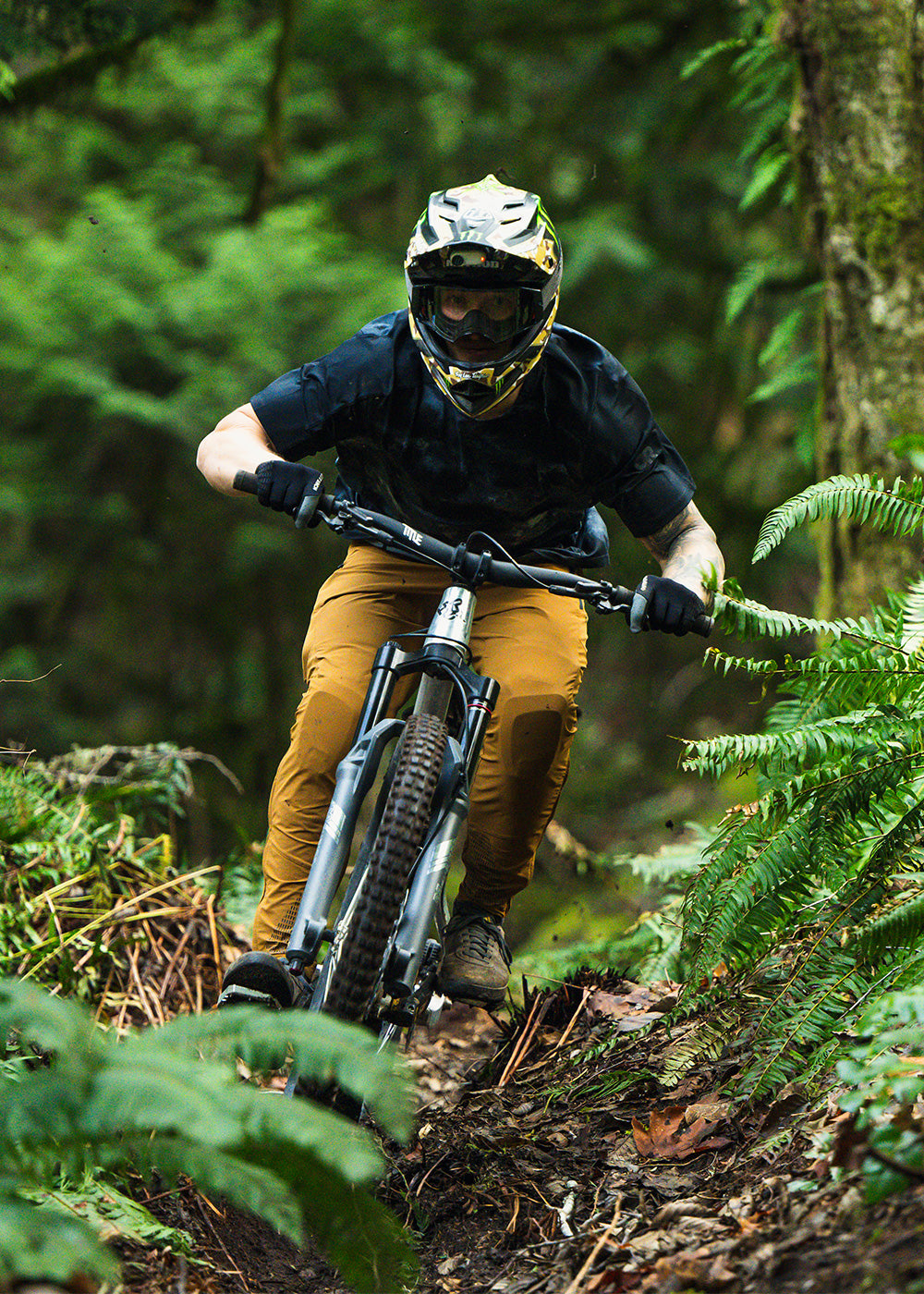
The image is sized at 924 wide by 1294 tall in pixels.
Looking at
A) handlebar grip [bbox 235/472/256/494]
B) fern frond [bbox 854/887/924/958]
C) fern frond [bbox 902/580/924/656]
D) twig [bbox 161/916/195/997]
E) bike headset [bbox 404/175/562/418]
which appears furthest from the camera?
twig [bbox 161/916/195/997]

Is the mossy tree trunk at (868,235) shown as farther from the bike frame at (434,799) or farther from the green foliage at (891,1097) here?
the green foliage at (891,1097)

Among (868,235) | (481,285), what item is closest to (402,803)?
(481,285)

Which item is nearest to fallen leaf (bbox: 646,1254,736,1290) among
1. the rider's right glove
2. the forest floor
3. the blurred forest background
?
the forest floor

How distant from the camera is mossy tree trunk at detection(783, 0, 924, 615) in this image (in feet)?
16.1

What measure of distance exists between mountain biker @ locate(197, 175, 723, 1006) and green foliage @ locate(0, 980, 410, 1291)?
1445mm

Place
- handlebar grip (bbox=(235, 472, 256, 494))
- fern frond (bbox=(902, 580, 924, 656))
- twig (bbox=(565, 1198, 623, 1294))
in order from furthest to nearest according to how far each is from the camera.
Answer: handlebar grip (bbox=(235, 472, 256, 494)) < fern frond (bbox=(902, 580, 924, 656)) < twig (bbox=(565, 1198, 623, 1294))

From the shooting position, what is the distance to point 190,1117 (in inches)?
64.0

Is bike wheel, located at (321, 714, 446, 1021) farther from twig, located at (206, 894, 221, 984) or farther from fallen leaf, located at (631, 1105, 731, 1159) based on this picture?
twig, located at (206, 894, 221, 984)

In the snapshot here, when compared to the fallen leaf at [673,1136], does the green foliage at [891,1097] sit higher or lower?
higher

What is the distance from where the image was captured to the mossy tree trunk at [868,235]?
4.92 metres

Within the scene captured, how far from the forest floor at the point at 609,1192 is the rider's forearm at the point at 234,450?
6.12 ft

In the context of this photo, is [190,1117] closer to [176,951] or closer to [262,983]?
[262,983]

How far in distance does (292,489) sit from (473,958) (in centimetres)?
149

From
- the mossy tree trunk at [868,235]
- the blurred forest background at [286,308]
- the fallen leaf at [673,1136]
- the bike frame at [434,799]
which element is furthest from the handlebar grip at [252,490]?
the blurred forest background at [286,308]
